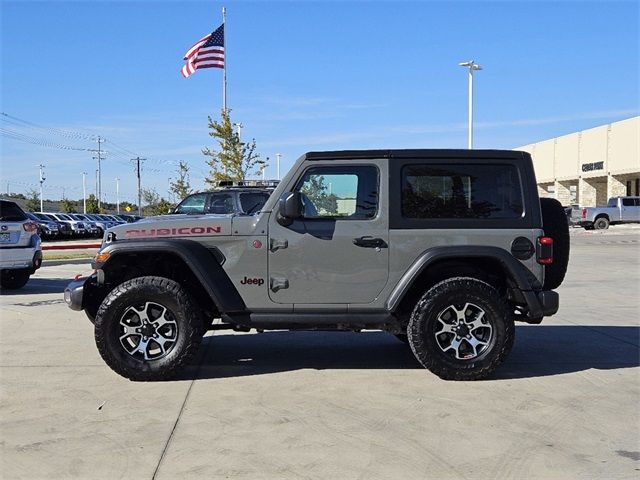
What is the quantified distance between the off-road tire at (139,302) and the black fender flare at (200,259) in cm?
26

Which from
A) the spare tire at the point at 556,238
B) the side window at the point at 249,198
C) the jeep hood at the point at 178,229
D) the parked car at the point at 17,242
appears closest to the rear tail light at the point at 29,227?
Answer: the parked car at the point at 17,242

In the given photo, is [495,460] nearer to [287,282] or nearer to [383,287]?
[383,287]

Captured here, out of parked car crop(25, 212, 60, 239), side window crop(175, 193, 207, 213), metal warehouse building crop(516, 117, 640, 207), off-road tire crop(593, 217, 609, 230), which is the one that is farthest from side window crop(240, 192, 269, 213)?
metal warehouse building crop(516, 117, 640, 207)

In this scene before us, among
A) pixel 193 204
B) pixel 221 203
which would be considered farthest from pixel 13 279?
pixel 221 203

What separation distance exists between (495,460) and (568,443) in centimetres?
61

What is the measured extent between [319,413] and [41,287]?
9230 mm

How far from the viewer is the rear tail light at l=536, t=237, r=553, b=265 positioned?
18.0 feet

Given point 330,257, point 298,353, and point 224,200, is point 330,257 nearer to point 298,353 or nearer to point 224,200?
Answer: point 298,353

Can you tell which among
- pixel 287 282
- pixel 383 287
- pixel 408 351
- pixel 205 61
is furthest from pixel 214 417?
pixel 205 61

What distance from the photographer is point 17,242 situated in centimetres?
1109

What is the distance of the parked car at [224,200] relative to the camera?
40.1 ft

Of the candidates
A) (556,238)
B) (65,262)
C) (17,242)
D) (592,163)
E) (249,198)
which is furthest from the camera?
(592,163)

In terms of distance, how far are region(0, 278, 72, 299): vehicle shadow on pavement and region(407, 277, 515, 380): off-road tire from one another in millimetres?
8065

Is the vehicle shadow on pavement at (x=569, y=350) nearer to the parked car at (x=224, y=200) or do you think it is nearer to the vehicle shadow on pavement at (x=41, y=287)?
the parked car at (x=224, y=200)
